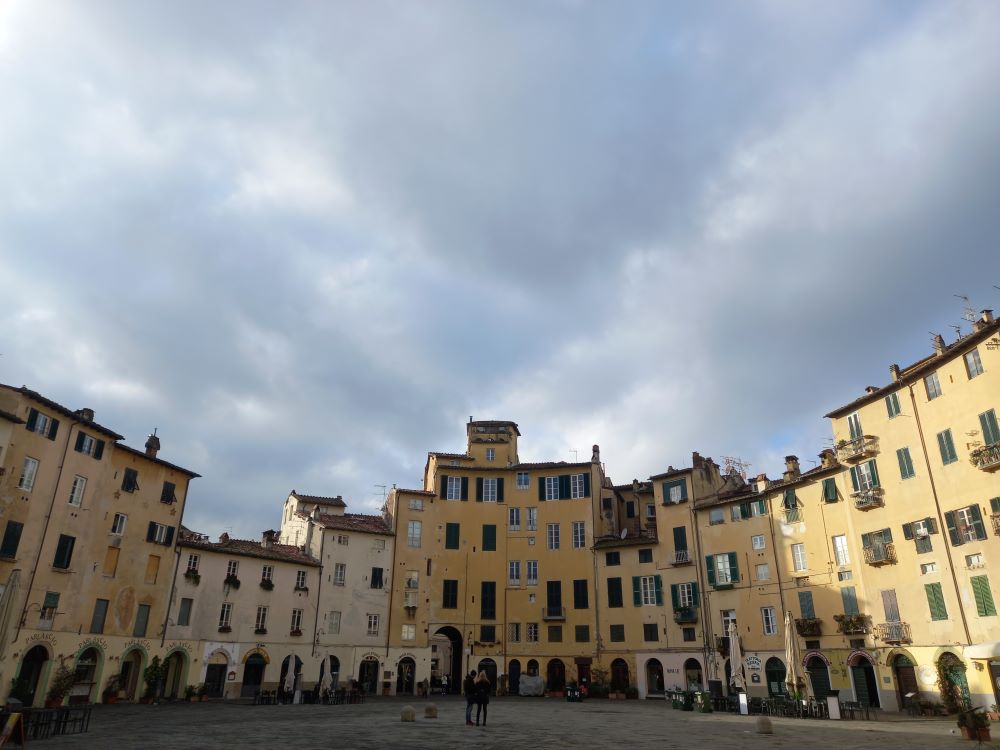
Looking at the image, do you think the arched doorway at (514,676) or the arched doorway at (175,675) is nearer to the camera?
the arched doorway at (175,675)

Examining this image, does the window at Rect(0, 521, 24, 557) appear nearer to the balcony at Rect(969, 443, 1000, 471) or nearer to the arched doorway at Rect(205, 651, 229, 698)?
the arched doorway at Rect(205, 651, 229, 698)

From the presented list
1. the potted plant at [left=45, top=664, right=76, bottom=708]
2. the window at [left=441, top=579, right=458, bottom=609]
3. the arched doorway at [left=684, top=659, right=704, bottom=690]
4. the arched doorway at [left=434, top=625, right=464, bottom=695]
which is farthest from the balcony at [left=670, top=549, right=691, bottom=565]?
the potted plant at [left=45, top=664, right=76, bottom=708]

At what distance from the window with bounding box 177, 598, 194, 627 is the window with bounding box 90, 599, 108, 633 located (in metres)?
5.47

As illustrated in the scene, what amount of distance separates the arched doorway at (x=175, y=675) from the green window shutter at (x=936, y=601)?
45.2m

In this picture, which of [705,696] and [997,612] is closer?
[997,612]

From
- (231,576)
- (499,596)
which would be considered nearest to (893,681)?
(499,596)

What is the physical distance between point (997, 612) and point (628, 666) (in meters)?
29.0

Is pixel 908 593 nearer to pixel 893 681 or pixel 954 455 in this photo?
pixel 893 681

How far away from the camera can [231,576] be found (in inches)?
1877

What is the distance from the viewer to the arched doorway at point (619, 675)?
53781mm

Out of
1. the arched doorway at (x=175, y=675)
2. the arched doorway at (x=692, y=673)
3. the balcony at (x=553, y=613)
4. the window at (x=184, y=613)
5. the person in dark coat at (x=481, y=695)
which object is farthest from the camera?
the balcony at (x=553, y=613)

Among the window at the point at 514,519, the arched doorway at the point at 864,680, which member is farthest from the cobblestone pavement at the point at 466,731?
the window at the point at 514,519

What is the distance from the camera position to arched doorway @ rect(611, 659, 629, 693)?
176ft

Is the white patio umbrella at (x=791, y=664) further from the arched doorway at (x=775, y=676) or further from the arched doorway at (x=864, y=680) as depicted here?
the arched doorway at (x=775, y=676)
